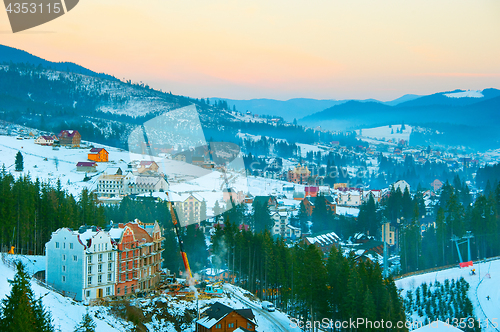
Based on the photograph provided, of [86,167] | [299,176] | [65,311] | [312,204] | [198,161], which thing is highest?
[198,161]

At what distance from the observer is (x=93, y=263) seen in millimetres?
31969

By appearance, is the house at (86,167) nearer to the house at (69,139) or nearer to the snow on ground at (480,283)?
the house at (69,139)

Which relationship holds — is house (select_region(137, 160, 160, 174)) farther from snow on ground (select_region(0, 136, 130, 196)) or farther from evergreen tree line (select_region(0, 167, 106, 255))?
evergreen tree line (select_region(0, 167, 106, 255))

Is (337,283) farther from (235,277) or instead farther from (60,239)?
(60,239)

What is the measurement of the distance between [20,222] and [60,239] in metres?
11.4

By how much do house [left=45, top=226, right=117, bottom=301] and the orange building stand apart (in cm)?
101

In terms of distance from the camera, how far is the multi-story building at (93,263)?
31.7 m

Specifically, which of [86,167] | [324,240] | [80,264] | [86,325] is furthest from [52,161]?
[86,325]

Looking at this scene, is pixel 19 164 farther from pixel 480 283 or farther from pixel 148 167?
pixel 480 283

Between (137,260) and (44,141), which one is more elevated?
(44,141)

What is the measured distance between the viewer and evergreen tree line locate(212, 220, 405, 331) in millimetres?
30875

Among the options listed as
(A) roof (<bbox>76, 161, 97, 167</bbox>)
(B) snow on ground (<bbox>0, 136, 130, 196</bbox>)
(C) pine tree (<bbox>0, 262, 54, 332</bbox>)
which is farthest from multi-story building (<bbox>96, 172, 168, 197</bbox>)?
(C) pine tree (<bbox>0, 262, 54, 332</bbox>)

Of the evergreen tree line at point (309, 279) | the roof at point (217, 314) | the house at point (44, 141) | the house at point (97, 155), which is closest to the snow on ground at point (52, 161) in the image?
the house at point (44, 141)

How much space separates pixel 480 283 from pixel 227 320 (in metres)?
24.5
